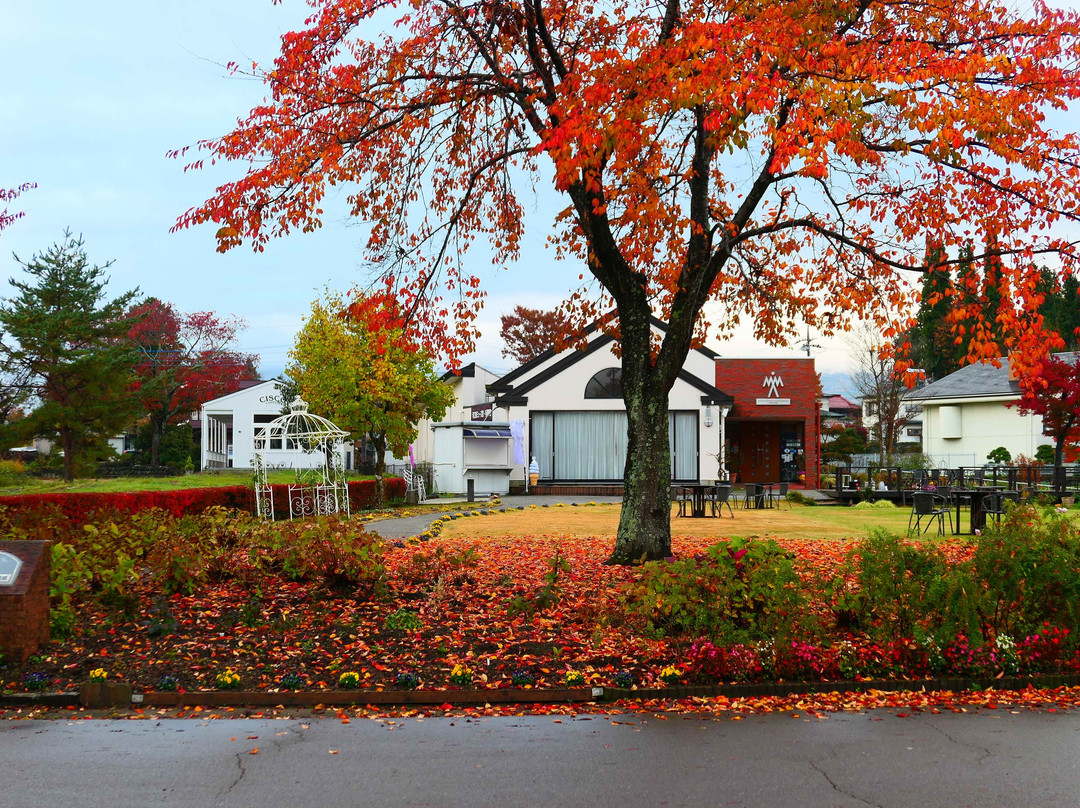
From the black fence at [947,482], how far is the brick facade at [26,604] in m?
19.3

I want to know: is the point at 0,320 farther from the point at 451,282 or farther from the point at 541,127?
the point at 541,127

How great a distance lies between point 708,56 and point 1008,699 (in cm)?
624

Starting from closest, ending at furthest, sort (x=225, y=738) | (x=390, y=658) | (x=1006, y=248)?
(x=225, y=738)
(x=390, y=658)
(x=1006, y=248)

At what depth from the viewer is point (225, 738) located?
547cm

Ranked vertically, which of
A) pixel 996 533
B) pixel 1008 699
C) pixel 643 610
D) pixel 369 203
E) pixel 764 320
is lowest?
pixel 1008 699

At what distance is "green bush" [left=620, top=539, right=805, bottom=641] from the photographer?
693cm

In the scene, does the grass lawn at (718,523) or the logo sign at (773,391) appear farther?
the logo sign at (773,391)

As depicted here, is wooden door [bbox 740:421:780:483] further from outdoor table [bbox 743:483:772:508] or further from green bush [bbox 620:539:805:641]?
green bush [bbox 620:539:805:641]

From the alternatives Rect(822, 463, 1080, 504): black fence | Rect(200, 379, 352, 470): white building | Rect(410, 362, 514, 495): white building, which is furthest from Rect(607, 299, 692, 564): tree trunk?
Rect(200, 379, 352, 470): white building

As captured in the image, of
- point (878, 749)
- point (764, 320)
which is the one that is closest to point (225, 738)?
point (878, 749)

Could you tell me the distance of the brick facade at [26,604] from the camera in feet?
22.3

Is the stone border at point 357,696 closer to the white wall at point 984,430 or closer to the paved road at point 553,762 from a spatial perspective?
the paved road at point 553,762

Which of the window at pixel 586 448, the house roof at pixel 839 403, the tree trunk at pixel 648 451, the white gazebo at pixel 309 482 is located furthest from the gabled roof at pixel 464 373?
the house roof at pixel 839 403

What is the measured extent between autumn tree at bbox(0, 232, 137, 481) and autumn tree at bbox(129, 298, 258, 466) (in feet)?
34.8
